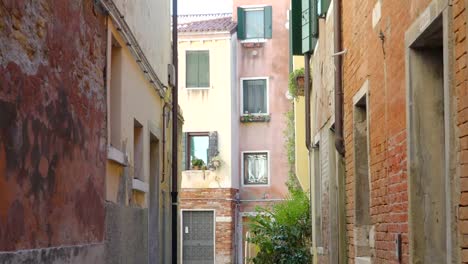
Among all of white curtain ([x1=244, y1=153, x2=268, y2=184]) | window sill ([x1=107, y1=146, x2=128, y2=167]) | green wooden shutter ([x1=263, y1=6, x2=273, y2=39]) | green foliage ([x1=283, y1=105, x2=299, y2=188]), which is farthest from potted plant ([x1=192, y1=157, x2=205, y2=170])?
window sill ([x1=107, y1=146, x2=128, y2=167])

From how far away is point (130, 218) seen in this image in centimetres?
842

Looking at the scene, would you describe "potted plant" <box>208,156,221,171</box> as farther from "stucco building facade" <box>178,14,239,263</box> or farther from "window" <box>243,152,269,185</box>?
"window" <box>243,152,269,185</box>

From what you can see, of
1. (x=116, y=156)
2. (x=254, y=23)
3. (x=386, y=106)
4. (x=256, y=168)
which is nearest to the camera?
(x=386, y=106)

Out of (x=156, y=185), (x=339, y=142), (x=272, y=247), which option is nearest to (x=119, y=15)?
(x=339, y=142)

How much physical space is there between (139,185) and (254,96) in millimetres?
18596

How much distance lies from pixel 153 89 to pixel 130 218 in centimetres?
278

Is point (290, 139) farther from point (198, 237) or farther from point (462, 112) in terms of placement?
point (462, 112)

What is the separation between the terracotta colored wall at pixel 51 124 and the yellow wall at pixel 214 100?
19344mm

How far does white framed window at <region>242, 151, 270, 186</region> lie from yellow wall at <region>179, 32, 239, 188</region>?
1.79 feet

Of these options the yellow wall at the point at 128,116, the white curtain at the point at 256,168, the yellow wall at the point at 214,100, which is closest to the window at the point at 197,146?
the yellow wall at the point at 214,100

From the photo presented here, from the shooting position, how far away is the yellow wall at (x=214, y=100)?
26438 mm

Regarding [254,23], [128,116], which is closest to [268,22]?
[254,23]

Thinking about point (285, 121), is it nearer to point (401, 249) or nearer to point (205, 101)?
point (205, 101)

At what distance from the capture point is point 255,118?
27.4 m
